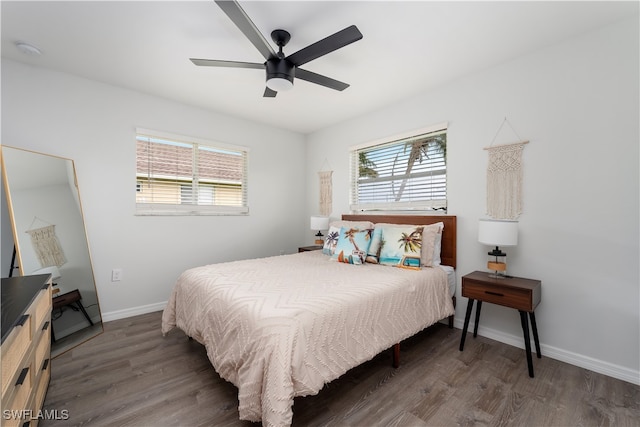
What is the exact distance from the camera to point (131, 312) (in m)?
3.02

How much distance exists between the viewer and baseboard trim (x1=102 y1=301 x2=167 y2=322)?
9.44 feet

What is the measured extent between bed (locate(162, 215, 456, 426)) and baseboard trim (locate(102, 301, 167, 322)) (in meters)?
1.00

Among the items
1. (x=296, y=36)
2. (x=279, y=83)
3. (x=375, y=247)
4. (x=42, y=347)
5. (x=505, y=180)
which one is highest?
(x=296, y=36)

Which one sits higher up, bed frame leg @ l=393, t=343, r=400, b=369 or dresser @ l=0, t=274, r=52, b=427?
dresser @ l=0, t=274, r=52, b=427

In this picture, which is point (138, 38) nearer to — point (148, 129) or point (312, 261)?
point (148, 129)

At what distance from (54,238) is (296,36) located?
2699mm

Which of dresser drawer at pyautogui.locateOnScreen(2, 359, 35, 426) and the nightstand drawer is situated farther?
the nightstand drawer

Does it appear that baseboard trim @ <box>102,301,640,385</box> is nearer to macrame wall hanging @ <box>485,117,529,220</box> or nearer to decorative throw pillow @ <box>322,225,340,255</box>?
macrame wall hanging @ <box>485,117,529,220</box>

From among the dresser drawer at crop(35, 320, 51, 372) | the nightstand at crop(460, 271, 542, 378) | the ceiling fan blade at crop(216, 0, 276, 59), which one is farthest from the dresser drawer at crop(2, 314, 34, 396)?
the nightstand at crop(460, 271, 542, 378)

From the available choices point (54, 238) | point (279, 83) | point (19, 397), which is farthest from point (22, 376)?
point (279, 83)

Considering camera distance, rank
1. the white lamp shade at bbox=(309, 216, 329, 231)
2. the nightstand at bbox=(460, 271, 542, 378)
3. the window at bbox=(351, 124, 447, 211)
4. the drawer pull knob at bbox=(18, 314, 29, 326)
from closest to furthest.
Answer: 1. the drawer pull knob at bbox=(18, 314, 29, 326)
2. the nightstand at bbox=(460, 271, 542, 378)
3. the window at bbox=(351, 124, 447, 211)
4. the white lamp shade at bbox=(309, 216, 329, 231)

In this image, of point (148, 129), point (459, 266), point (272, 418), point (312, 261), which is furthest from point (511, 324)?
point (148, 129)

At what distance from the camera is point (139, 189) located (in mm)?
3121

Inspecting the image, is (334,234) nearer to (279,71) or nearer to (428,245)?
(428,245)
